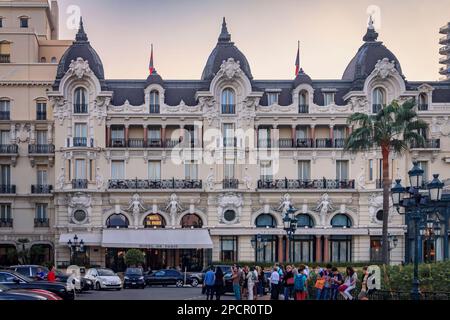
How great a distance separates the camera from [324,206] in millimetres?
66375

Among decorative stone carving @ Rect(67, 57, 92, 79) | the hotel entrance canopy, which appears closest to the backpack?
the hotel entrance canopy

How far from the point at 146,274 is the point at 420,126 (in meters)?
18.8

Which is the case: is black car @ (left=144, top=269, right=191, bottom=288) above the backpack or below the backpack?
below

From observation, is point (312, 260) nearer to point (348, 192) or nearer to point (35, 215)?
point (348, 192)

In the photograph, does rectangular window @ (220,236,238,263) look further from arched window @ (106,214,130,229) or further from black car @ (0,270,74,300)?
black car @ (0,270,74,300)

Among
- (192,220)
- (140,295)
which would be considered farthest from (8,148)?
(140,295)

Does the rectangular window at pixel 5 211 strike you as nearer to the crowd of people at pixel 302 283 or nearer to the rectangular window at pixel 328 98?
the rectangular window at pixel 328 98

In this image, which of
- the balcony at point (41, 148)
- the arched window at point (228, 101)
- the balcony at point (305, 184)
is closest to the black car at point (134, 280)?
the balcony at point (305, 184)

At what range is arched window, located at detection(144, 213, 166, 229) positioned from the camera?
6644 cm

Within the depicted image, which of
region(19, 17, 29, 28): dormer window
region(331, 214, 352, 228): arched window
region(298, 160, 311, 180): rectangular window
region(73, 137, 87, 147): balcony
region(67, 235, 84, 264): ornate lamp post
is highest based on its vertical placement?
region(19, 17, 29, 28): dormer window

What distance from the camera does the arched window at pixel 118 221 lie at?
66.2 meters

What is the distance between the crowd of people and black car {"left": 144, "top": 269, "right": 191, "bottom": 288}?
50.8 ft

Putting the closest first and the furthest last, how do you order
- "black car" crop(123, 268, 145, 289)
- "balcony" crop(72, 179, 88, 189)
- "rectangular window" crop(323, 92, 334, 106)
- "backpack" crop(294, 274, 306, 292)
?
1. "backpack" crop(294, 274, 306, 292)
2. "black car" crop(123, 268, 145, 289)
3. "balcony" crop(72, 179, 88, 189)
4. "rectangular window" crop(323, 92, 334, 106)
